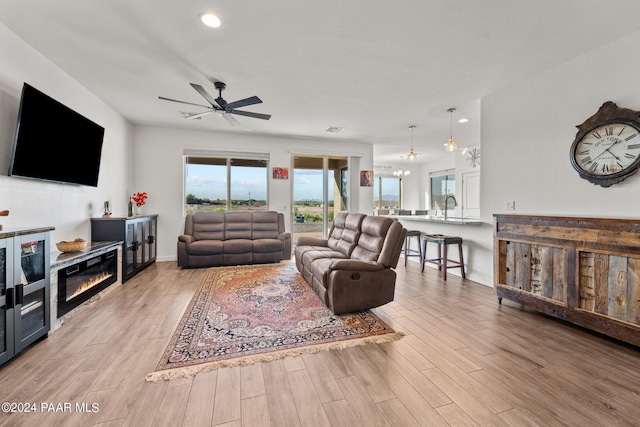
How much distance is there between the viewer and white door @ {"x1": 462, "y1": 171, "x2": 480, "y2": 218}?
765cm

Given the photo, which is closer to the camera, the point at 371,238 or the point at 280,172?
the point at 371,238

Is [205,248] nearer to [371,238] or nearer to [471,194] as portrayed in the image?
[371,238]

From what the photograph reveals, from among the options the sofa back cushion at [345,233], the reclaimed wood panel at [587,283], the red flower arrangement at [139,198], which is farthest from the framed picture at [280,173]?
the reclaimed wood panel at [587,283]

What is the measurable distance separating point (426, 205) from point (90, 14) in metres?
9.98

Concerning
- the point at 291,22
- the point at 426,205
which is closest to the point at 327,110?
the point at 291,22

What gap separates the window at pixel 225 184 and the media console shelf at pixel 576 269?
4.62 meters

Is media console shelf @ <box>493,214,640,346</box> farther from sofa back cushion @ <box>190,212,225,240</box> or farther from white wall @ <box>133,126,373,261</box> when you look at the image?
white wall @ <box>133,126,373,261</box>

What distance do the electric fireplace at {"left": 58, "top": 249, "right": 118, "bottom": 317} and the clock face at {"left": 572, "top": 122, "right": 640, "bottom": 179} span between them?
5.08 metres

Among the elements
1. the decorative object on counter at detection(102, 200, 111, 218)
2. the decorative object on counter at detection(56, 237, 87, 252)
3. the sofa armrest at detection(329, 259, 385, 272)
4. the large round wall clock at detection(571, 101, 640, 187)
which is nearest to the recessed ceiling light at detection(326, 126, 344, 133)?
the sofa armrest at detection(329, 259, 385, 272)

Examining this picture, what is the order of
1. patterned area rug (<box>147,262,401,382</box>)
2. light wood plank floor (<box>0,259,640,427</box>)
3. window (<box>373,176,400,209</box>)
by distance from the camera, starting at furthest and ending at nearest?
window (<box>373,176,400,209</box>)
patterned area rug (<box>147,262,401,382</box>)
light wood plank floor (<box>0,259,640,427</box>)

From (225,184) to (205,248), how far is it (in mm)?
1685

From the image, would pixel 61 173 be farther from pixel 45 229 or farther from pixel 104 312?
pixel 104 312

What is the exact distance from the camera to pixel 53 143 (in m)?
2.89

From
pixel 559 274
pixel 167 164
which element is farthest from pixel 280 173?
pixel 559 274
